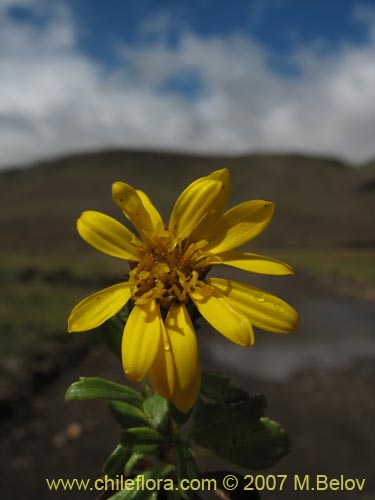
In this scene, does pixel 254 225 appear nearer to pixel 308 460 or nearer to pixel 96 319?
pixel 96 319

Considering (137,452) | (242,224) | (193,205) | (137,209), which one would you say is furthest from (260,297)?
(137,452)

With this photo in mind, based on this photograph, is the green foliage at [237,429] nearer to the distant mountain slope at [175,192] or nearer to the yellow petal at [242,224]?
the yellow petal at [242,224]

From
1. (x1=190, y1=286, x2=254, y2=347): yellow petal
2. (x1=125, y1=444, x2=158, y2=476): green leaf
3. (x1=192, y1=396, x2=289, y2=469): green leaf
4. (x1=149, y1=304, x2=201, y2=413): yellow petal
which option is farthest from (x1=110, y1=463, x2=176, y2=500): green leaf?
(x1=190, y1=286, x2=254, y2=347): yellow petal

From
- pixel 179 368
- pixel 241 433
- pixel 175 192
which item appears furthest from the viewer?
pixel 175 192

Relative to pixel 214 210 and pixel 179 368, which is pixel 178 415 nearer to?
pixel 179 368

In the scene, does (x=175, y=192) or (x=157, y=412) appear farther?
(x=175, y=192)

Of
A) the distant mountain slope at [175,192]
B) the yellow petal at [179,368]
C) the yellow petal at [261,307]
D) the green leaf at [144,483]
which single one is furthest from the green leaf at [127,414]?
the distant mountain slope at [175,192]
